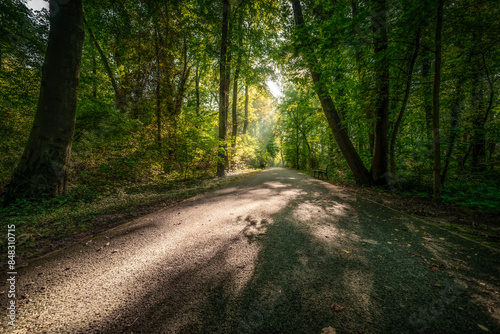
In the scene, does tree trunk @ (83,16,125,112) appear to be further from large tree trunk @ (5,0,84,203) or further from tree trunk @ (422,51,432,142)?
tree trunk @ (422,51,432,142)

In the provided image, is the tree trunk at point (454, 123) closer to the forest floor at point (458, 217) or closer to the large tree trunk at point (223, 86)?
the forest floor at point (458, 217)

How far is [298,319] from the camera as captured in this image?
4.60 ft

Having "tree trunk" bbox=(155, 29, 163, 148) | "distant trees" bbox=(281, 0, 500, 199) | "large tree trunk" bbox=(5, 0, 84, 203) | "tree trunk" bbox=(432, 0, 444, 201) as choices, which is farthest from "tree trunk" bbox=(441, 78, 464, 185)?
"large tree trunk" bbox=(5, 0, 84, 203)

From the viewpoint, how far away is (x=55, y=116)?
161 inches

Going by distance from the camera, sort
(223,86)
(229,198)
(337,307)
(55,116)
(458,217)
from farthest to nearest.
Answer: (223,86) → (229,198) → (55,116) → (458,217) → (337,307)

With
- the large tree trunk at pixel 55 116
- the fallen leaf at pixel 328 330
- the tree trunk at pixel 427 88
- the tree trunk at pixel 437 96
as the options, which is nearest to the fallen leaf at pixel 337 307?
the fallen leaf at pixel 328 330

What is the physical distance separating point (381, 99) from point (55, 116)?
383 inches

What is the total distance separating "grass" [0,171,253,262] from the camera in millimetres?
2537

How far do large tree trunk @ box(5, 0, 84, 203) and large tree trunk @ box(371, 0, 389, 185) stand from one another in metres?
8.32

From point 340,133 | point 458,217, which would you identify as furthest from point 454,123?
point 458,217

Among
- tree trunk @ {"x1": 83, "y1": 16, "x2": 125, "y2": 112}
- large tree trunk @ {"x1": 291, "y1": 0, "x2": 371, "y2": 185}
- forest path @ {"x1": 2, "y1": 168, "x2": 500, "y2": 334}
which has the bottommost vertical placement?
forest path @ {"x1": 2, "y1": 168, "x2": 500, "y2": 334}

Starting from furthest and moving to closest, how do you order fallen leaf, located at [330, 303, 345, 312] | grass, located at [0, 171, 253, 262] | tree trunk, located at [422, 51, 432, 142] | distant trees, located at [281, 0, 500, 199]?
1. tree trunk, located at [422, 51, 432, 142]
2. distant trees, located at [281, 0, 500, 199]
3. grass, located at [0, 171, 253, 262]
4. fallen leaf, located at [330, 303, 345, 312]

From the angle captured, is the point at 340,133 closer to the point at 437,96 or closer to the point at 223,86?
the point at 437,96

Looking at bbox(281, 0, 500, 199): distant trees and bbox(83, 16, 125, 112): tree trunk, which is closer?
bbox(281, 0, 500, 199): distant trees
